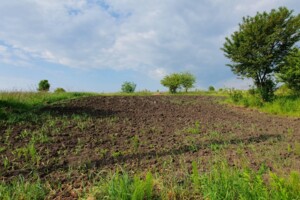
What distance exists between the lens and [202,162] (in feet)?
12.0

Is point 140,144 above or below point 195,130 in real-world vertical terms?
below

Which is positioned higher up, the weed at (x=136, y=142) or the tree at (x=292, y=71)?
the tree at (x=292, y=71)

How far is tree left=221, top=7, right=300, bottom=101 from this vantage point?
10727 millimetres

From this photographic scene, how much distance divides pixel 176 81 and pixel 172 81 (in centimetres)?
28

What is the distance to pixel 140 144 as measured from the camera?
4.69 m

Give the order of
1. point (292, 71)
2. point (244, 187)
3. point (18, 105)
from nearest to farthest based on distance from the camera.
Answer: point (244, 187) < point (18, 105) < point (292, 71)

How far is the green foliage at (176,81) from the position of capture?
18.9 meters

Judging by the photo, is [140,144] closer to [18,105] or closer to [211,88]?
[18,105]

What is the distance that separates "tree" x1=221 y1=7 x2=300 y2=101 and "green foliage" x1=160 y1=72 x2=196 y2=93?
771 cm

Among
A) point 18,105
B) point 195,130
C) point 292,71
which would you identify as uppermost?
point 292,71

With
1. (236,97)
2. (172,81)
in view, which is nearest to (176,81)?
(172,81)

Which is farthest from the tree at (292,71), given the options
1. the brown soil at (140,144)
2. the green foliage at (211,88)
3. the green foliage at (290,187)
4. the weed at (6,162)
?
the green foliage at (211,88)

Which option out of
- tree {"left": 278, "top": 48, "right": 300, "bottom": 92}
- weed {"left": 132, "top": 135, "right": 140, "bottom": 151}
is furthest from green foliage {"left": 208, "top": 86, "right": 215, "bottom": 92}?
weed {"left": 132, "top": 135, "right": 140, "bottom": 151}

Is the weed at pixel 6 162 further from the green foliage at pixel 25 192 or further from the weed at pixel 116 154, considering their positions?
the weed at pixel 116 154
